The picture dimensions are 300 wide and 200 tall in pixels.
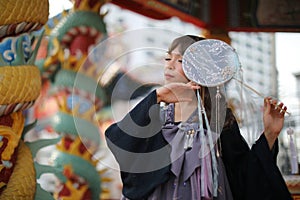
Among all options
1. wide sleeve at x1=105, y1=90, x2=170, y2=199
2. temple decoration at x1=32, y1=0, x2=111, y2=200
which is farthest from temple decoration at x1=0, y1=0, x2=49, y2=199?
temple decoration at x1=32, y1=0, x2=111, y2=200

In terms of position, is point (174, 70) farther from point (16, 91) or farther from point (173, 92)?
point (16, 91)

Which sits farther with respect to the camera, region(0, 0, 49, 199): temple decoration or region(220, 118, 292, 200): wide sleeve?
region(0, 0, 49, 199): temple decoration

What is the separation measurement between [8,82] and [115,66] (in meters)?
0.40

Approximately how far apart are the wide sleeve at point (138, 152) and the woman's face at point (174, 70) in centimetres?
6

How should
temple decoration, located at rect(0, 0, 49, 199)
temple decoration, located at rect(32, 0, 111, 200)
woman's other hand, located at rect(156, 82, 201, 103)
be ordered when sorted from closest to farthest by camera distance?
woman's other hand, located at rect(156, 82, 201, 103) < temple decoration, located at rect(0, 0, 49, 199) < temple decoration, located at rect(32, 0, 111, 200)

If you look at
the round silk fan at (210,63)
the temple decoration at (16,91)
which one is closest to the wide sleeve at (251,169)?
the round silk fan at (210,63)

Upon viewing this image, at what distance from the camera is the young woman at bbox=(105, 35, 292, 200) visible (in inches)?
50.5

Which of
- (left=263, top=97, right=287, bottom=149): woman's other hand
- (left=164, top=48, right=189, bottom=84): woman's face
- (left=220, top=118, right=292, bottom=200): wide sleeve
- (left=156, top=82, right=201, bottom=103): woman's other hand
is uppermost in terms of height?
(left=164, top=48, right=189, bottom=84): woman's face

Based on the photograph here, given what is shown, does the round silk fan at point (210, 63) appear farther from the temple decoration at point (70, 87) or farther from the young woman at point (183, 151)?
the temple decoration at point (70, 87)

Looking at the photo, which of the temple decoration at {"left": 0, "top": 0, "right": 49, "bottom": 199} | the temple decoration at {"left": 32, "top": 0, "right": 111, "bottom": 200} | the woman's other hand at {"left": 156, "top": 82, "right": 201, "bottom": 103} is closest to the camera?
the woman's other hand at {"left": 156, "top": 82, "right": 201, "bottom": 103}

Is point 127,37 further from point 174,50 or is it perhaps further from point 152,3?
point 152,3

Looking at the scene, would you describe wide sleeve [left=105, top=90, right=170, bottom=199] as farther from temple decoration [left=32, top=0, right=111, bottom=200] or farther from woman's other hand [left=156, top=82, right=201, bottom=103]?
temple decoration [left=32, top=0, right=111, bottom=200]

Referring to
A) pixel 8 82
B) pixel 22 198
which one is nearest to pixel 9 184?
pixel 22 198

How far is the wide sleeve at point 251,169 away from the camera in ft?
4.37
